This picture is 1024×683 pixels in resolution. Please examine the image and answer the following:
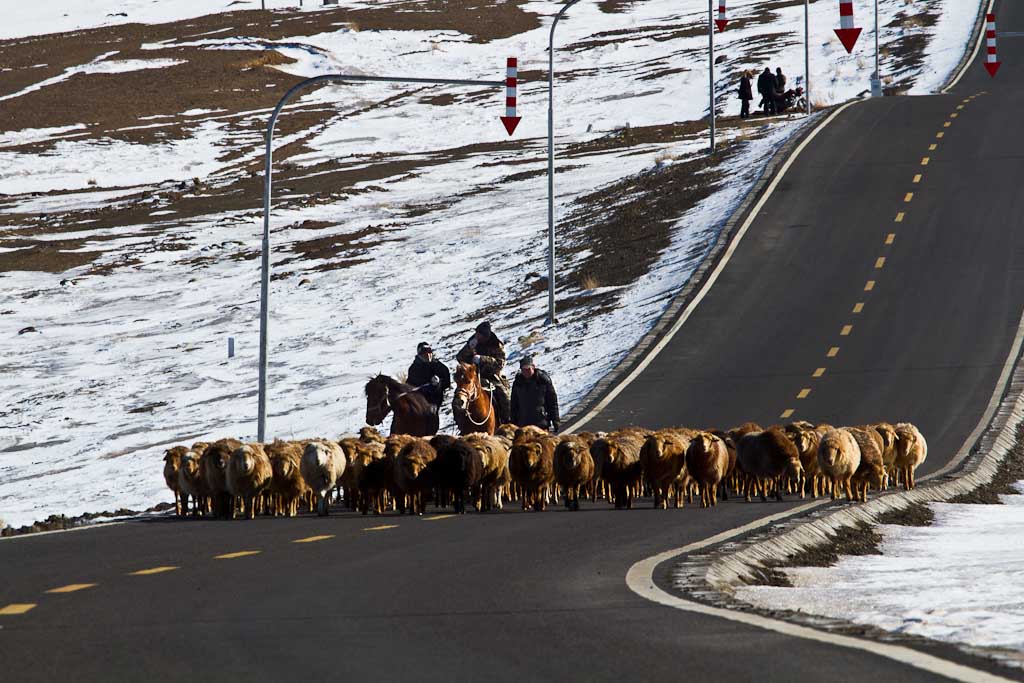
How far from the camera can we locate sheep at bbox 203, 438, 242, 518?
61.2ft

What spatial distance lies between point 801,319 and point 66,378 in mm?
19542

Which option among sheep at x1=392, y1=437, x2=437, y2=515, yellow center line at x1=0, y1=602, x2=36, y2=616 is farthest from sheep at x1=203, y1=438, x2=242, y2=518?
yellow center line at x1=0, y1=602, x2=36, y2=616

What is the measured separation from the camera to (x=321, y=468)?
61.3 ft

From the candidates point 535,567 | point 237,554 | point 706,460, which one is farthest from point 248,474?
point 535,567

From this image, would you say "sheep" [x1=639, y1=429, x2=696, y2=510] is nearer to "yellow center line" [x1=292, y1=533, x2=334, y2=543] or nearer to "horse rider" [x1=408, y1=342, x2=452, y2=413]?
"yellow center line" [x1=292, y1=533, x2=334, y2=543]

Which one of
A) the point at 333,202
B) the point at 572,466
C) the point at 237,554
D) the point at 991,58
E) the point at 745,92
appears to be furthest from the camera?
the point at 991,58

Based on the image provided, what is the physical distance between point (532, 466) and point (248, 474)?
356 centimetres

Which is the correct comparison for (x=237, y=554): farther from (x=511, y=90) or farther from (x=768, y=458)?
(x=511, y=90)

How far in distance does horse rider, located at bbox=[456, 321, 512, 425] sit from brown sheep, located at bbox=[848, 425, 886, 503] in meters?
8.74

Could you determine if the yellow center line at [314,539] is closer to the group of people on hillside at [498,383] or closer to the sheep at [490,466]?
the sheep at [490,466]

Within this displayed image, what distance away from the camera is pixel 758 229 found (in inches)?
1756

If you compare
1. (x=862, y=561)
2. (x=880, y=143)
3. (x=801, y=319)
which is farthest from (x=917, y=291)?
(x=862, y=561)

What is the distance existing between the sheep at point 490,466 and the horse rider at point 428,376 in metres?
7.11

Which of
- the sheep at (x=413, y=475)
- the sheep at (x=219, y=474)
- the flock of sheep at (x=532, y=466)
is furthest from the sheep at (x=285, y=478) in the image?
the sheep at (x=413, y=475)
